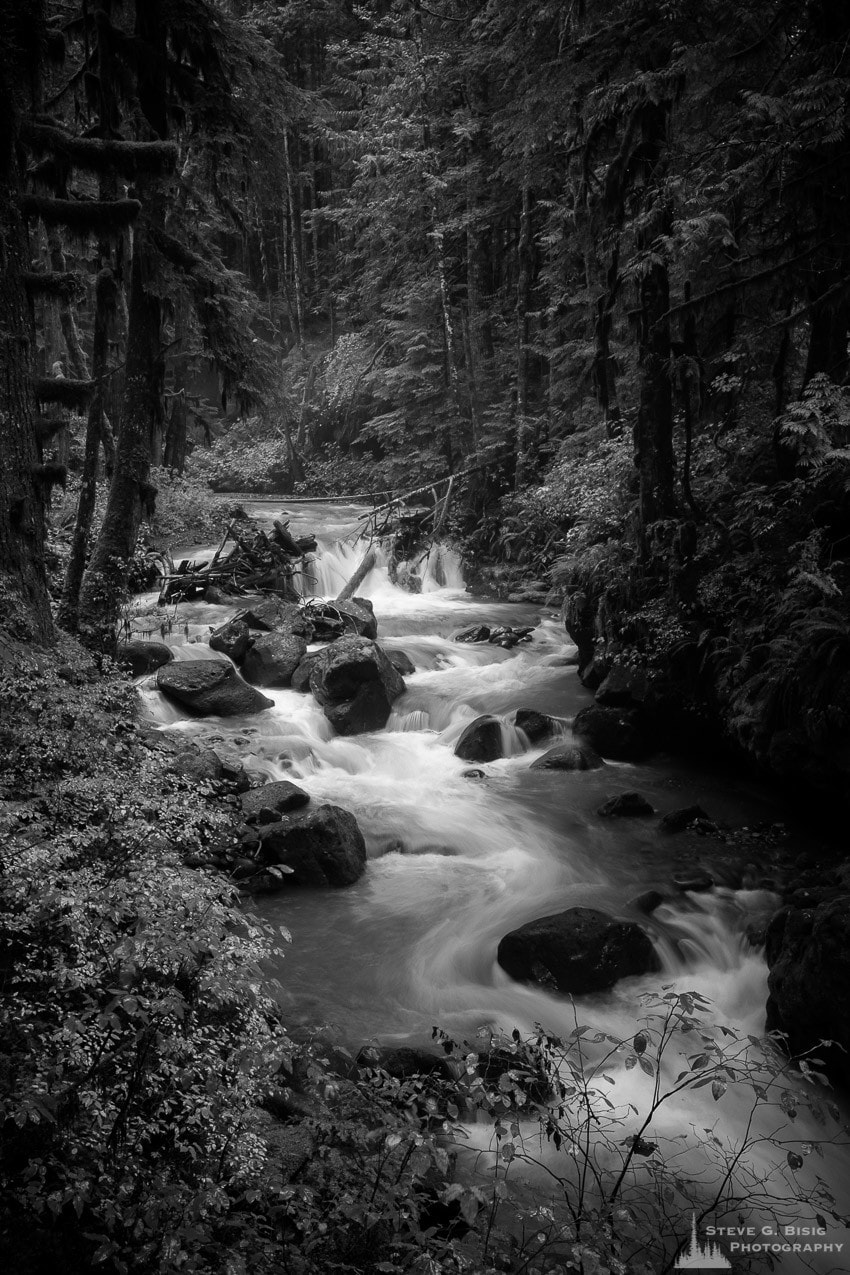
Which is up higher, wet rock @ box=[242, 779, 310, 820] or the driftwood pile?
the driftwood pile

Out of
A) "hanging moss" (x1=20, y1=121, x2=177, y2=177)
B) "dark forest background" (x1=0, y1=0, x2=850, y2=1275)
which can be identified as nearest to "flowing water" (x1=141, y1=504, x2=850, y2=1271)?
"dark forest background" (x1=0, y1=0, x2=850, y2=1275)

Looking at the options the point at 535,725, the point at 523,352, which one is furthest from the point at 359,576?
the point at 535,725

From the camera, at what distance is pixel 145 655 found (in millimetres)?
12336

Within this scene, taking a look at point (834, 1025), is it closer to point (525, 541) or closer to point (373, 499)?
point (525, 541)

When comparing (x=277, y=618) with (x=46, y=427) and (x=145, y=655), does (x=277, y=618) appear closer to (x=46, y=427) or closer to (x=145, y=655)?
(x=145, y=655)

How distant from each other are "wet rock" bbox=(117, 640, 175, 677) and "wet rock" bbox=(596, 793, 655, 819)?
739 centimetres

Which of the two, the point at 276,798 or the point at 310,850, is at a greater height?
the point at 276,798

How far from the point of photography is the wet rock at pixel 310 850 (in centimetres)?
779

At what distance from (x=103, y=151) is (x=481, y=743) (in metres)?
8.89

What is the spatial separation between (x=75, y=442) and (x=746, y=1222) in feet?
62.8

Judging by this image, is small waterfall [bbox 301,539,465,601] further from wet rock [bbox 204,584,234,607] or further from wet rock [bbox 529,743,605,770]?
wet rock [bbox 529,743,605,770]

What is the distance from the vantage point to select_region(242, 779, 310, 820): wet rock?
856cm

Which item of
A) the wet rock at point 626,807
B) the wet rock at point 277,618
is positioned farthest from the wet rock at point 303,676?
the wet rock at point 626,807

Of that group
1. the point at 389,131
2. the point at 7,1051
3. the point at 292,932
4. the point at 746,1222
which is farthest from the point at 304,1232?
the point at 389,131
